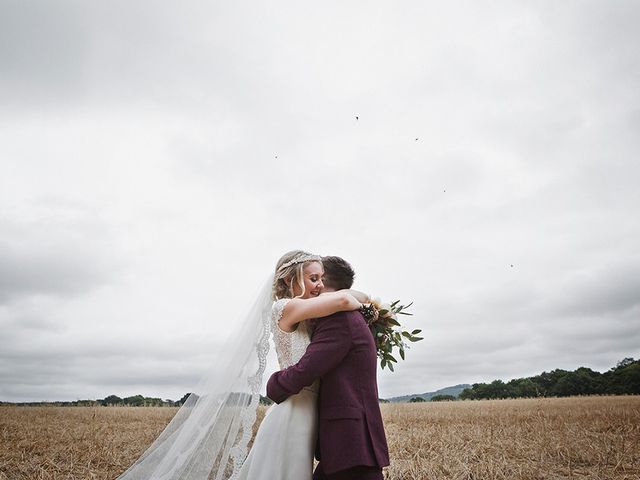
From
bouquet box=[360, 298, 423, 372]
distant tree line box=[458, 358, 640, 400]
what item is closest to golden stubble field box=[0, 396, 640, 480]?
bouquet box=[360, 298, 423, 372]

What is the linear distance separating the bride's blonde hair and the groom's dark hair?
0.33ft

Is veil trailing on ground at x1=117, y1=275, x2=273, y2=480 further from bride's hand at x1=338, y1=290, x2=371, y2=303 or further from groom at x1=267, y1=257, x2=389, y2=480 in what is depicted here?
bride's hand at x1=338, y1=290, x2=371, y2=303

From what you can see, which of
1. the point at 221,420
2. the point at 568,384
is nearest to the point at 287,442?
the point at 221,420

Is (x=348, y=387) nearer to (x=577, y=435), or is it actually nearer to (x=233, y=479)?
(x=233, y=479)

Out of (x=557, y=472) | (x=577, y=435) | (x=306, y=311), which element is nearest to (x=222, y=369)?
(x=306, y=311)

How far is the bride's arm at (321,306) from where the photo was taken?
338cm

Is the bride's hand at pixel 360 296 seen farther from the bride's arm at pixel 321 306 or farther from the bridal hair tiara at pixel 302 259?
the bridal hair tiara at pixel 302 259

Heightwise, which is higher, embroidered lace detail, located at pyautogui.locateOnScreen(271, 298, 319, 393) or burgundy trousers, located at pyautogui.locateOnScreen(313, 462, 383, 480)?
embroidered lace detail, located at pyautogui.locateOnScreen(271, 298, 319, 393)

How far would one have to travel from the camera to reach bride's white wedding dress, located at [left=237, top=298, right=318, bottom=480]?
3357 mm

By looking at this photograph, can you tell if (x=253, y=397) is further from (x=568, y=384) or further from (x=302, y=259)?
(x=568, y=384)

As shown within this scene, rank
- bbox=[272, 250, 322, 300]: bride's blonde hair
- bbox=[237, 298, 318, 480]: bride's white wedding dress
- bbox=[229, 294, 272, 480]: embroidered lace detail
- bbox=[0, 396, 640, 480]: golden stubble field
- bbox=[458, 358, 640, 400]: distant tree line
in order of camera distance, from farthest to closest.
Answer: bbox=[458, 358, 640, 400]: distant tree line → bbox=[0, 396, 640, 480]: golden stubble field → bbox=[272, 250, 322, 300]: bride's blonde hair → bbox=[229, 294, 272, 480]: embroidered lace detail → bbox=[237, 298, 318, 480]: bride's white wedding dress

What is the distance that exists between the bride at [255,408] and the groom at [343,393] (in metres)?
0.12

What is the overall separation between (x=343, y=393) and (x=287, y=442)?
20.9 inches

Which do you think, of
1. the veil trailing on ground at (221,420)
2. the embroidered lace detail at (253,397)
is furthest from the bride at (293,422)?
the veil trailing on ground at (221,420)
